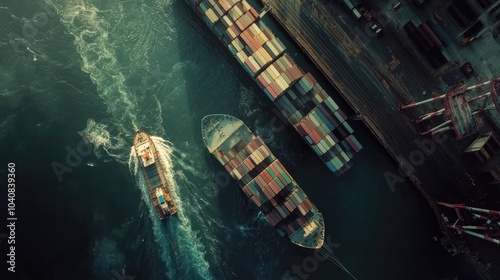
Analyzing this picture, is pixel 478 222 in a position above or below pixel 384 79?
below

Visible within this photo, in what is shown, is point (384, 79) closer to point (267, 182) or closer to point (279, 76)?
point (279, 76)

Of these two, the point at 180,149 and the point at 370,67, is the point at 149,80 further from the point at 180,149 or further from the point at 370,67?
the point at 370,67

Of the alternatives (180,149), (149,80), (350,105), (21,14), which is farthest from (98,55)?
(350,105)

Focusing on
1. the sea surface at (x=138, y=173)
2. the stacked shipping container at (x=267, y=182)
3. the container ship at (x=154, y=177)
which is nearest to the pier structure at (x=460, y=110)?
the sea surface at (x=138, y=173)

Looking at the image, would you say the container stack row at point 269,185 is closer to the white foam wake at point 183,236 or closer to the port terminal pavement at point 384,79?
the white foam wake at point 183,236

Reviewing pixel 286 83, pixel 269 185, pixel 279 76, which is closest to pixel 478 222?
pixel 269 185
